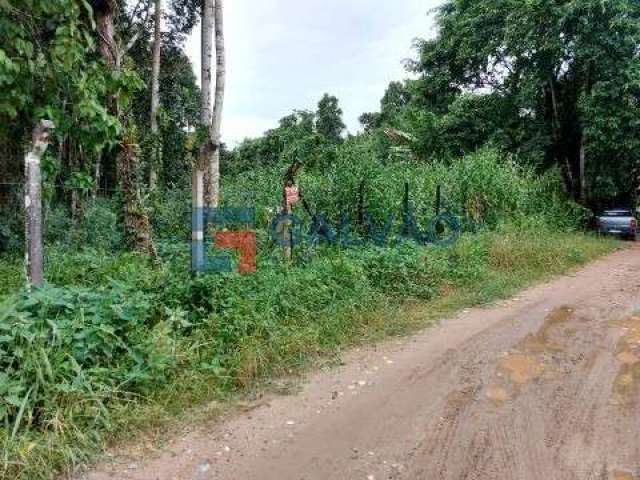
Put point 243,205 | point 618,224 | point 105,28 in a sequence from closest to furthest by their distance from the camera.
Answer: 1. point 105,28
2. point 243,205
3. point 618,224

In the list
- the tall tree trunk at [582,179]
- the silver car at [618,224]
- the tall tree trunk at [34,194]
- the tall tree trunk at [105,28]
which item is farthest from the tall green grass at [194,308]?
the tall tree trunk at [582,179]

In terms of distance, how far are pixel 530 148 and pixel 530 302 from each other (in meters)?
10.2

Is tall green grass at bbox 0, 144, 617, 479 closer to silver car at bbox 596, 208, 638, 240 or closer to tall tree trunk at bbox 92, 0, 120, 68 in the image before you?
tall tree trunk at bbox 92, 0, 120, 68

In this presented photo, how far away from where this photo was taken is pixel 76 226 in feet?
25.4

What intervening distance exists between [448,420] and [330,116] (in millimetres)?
26982

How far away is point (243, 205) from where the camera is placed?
31.0 ft

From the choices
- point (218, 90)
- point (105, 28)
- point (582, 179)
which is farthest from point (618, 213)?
point (105, 28)

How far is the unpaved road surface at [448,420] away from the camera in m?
2.89

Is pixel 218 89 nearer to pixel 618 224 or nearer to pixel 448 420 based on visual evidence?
pixel 448 420

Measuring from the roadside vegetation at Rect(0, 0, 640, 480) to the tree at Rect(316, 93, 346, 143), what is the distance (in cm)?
1033

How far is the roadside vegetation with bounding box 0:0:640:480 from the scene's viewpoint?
3.44 meters

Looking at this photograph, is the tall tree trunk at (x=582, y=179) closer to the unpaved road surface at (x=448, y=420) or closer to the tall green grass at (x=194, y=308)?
the tall green grass at (x=194, y=308)

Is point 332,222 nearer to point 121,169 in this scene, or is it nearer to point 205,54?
point 121,169

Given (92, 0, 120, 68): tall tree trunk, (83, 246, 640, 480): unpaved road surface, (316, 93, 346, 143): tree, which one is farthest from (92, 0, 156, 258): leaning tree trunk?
(316, 93, 346, 143): tree
